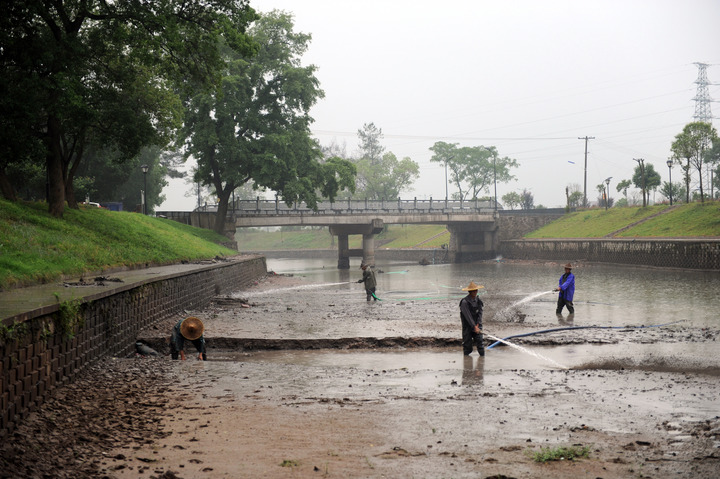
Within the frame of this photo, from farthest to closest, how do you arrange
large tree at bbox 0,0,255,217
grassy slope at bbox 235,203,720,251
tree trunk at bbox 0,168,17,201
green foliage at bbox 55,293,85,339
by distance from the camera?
grassy slope at bbox 235,203,720,251, tree trunk at bbox 0,168,17,201, large tree at bbox 0,0,255,217, green foliage at bbox 55,293,85,339

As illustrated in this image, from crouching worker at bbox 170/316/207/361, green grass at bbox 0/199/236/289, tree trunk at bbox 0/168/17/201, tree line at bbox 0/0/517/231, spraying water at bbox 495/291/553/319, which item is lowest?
spraying water at bbox 495/291/553/319

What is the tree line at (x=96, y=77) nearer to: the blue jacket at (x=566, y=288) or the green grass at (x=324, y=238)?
the blue jacket at (x=566, y=288)

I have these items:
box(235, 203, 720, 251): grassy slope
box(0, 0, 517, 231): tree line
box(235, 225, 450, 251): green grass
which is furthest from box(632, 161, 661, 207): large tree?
box(0, 0, 517, 231): tree line

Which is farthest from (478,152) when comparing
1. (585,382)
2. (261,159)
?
(585,382)

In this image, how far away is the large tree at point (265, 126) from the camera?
46.4m

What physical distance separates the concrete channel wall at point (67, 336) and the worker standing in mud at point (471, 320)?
6.79 metres

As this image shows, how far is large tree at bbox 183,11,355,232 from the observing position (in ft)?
152

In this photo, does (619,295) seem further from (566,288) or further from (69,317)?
(69,317)

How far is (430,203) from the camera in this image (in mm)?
70062

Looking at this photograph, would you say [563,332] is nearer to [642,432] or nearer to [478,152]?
[642,432]

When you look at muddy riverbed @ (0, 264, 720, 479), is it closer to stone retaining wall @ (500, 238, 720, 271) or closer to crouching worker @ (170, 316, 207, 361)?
crouching worker @ (170, 316, 207, 361)

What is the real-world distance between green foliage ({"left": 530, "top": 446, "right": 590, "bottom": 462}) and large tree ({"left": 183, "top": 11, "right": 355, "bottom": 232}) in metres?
40.3

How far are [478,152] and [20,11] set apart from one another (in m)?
94.0

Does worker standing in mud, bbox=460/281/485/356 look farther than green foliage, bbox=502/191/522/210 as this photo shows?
No
